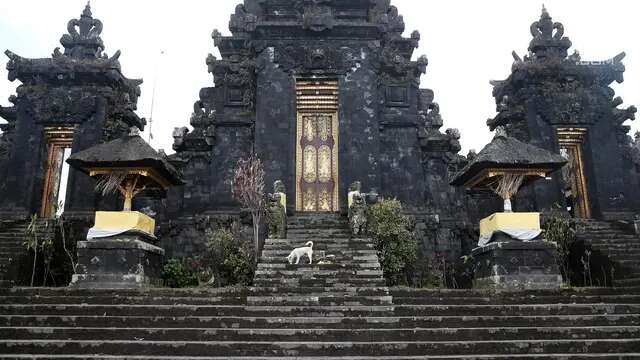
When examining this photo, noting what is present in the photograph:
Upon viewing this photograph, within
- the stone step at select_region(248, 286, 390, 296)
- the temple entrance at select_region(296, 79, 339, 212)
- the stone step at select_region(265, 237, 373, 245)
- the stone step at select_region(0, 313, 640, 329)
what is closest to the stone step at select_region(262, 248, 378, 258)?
the stone step at select_region(265, 237, 373, 245)

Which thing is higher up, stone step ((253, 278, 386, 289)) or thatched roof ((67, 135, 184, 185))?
thatched roof ((67, 135, 184, 185))

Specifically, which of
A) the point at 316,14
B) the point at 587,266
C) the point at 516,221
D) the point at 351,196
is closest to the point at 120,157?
the point at 351,196

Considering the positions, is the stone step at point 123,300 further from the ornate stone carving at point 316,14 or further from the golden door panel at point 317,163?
the ornate stone carving at point 316,14

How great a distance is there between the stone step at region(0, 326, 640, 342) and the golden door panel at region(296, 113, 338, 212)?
23.8 ft

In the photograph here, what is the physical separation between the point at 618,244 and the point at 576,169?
359 cm

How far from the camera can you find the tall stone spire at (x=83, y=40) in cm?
1736

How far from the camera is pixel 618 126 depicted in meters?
16.5

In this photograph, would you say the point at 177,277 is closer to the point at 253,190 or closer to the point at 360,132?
the point at 253,190

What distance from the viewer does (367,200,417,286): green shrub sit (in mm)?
13102

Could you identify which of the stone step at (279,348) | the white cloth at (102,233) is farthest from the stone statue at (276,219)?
the stone step at (279,348)

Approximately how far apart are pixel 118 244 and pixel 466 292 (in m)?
7.20

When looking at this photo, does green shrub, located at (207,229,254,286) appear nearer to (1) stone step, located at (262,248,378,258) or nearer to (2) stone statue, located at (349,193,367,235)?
(1) stone step, located at (262,248,378,258)

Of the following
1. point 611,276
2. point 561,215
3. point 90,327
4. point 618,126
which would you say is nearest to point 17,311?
point 90,327

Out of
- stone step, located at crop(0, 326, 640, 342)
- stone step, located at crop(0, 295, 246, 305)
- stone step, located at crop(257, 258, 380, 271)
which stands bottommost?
stone step, located at crop(0, 326, 640, 342)
